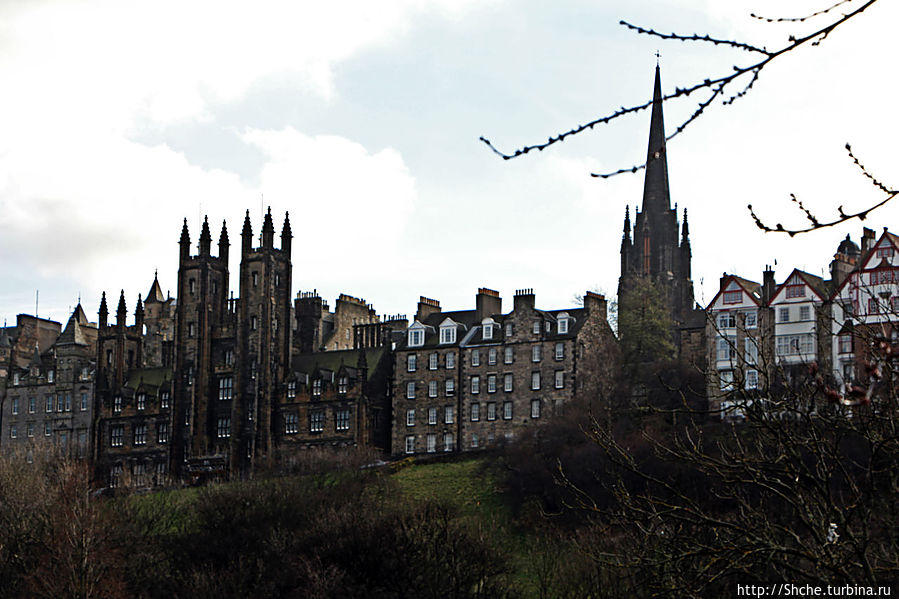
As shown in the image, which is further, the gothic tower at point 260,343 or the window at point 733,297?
the gothic tower at point 260,343

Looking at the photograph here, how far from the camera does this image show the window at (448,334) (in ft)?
336

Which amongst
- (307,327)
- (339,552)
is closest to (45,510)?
(339,552)

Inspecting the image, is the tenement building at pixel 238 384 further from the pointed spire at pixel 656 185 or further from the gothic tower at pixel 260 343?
the pointed spire at pixel 656 185

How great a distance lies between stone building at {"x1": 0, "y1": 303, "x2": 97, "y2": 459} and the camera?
383ft

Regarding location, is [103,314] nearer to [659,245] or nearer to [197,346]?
[197,346]

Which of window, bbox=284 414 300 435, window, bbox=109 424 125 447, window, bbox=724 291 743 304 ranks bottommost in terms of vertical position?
window, bbox=109 424 125 447

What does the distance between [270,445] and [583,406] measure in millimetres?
29221

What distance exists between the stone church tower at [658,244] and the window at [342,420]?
3347 cm

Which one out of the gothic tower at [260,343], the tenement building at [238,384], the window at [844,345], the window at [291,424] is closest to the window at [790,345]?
the window at [844,345]

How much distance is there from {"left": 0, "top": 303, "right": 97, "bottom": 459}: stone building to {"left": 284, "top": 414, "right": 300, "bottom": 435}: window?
766 inches

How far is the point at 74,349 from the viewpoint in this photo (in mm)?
122500

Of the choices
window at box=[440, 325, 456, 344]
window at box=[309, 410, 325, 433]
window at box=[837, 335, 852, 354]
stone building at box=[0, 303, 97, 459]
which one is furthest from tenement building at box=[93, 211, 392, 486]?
window at box=[837, 335, 852, 354]

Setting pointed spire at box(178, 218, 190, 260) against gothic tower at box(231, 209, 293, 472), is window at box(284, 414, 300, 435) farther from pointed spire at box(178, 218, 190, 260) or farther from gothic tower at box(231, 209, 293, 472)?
pointed spire at box(178, 218, 190, 260)

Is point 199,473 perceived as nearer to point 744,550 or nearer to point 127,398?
point 127,398
